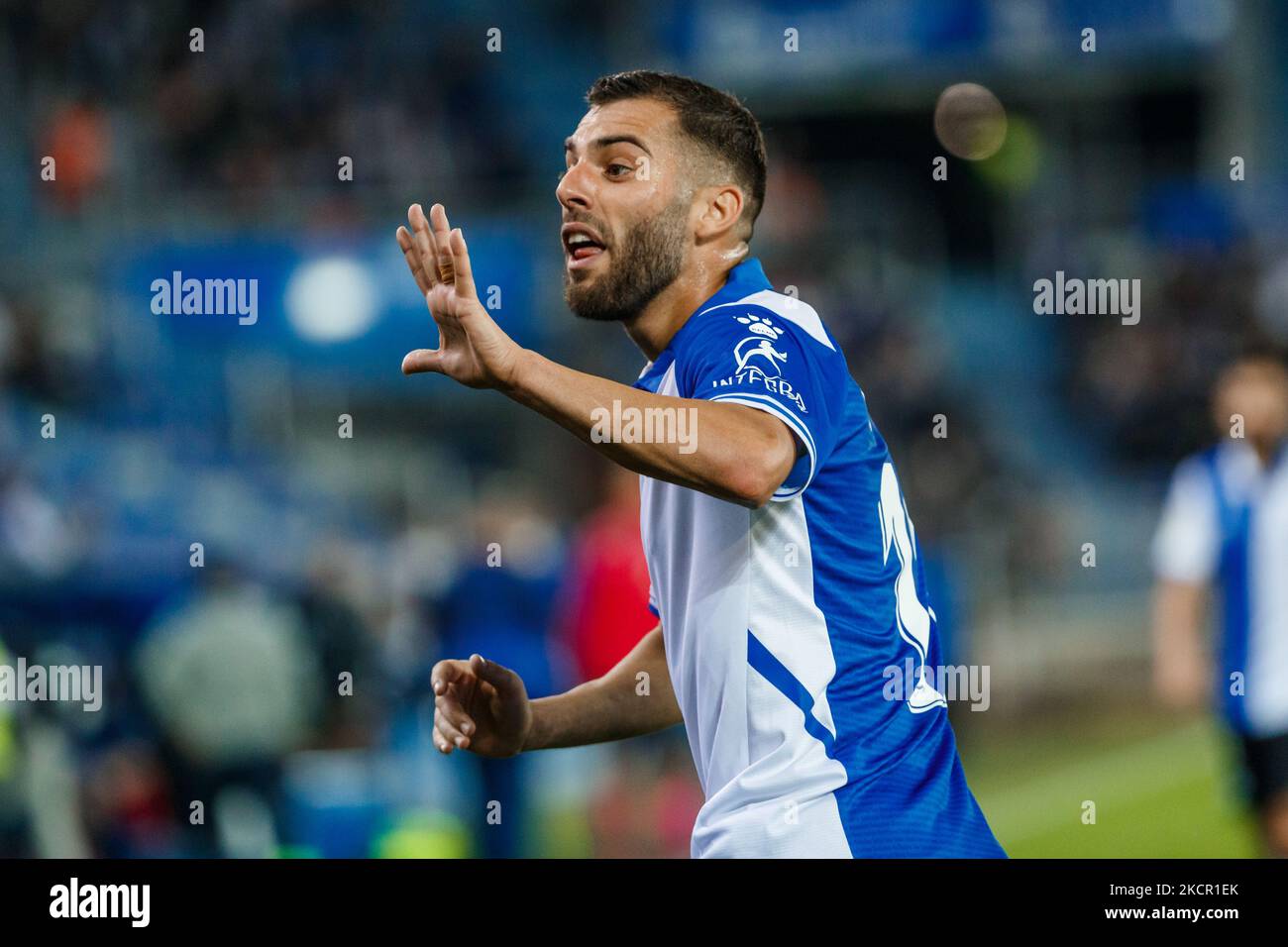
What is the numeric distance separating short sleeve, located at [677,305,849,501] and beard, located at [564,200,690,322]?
9.9 inches

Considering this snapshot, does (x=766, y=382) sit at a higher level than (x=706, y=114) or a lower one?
lower

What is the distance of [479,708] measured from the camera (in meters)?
3.69

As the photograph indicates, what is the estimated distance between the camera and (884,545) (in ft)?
11.1

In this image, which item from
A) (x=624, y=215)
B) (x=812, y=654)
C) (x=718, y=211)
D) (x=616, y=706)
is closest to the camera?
Result: (x=812, y=654)

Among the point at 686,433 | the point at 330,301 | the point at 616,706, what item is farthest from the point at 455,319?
the point at 330,301

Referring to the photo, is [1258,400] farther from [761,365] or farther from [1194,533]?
[761,365]

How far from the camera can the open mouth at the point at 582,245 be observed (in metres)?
3.54

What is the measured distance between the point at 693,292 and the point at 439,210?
2.49 feet

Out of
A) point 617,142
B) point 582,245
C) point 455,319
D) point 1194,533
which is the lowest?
point 1194,533

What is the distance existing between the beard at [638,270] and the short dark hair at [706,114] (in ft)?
0.64

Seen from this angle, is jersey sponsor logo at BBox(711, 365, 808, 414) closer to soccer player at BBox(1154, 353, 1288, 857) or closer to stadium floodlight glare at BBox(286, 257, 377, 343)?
soccer player at BBox(1154, 353, 1288, 857)

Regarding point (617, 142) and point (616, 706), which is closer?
point (617, 142)

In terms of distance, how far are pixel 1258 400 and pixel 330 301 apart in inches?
336
